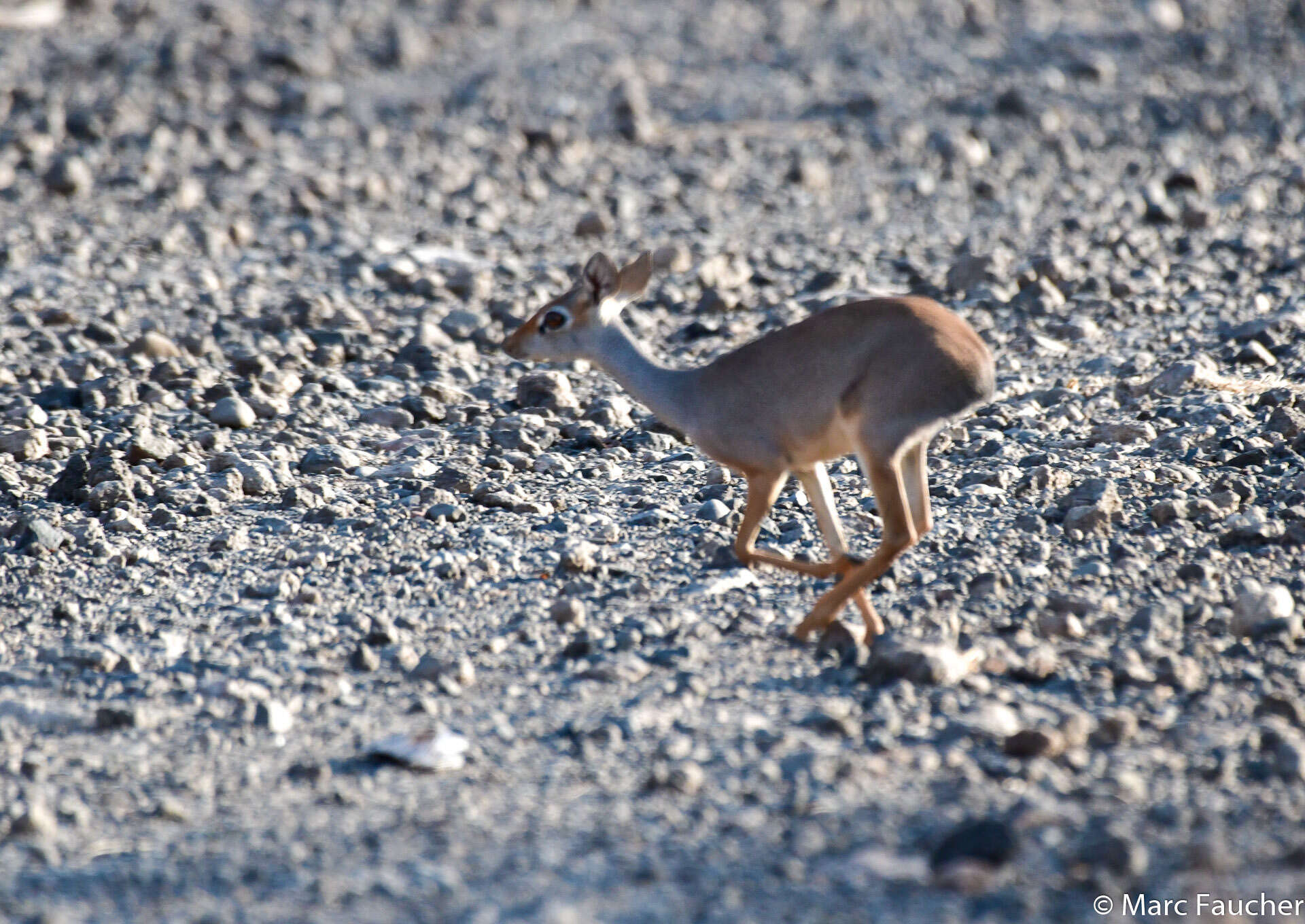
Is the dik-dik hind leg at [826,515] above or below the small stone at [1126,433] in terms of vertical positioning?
below

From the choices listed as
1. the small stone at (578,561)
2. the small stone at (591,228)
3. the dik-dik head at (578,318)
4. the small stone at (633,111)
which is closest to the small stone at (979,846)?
the small stone at (578,561)

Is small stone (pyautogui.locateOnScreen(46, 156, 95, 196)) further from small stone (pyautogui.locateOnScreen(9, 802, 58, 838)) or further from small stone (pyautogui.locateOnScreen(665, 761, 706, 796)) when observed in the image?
small stone (pyautogui.locateOnScreen(665, 761, 706, 796))

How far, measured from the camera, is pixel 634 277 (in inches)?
277

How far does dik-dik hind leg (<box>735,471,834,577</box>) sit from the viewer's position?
20.3 ft

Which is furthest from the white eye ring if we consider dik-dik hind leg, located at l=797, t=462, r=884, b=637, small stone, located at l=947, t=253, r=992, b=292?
small stone, located at l=947, t=253, r=992, b=292

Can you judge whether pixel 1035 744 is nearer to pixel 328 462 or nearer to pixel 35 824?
pixel 35 824

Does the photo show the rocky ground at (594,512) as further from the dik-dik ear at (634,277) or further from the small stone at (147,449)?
the dik-dik ear at (634,277)

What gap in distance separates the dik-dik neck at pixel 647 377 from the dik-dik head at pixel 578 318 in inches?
2.9

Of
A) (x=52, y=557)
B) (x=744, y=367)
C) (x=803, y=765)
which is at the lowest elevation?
(x=52, y=557)

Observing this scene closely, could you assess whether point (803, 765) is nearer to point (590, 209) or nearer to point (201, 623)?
point (201, 623)

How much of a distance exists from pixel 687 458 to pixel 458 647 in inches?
93.4

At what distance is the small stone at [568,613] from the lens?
5.86m

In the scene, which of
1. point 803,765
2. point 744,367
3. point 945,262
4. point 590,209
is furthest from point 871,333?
point 590,209

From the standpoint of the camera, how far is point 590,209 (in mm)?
11992
